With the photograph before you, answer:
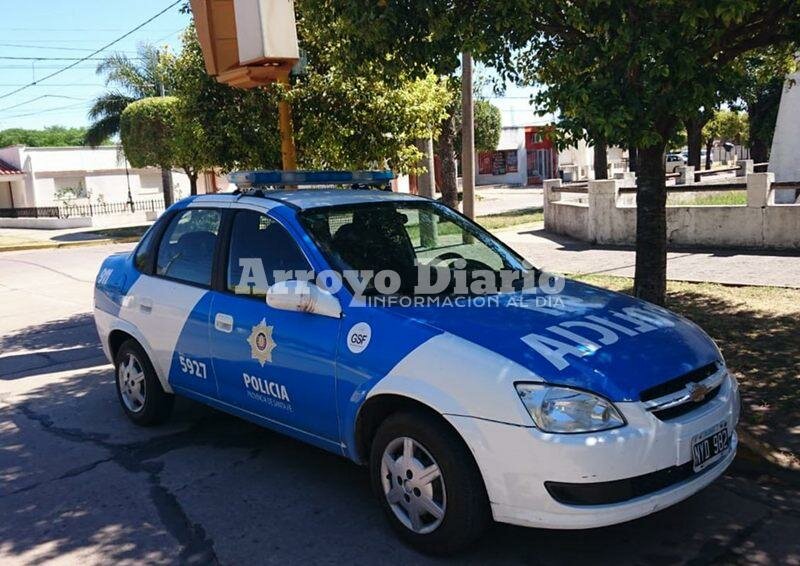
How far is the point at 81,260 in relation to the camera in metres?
18.6

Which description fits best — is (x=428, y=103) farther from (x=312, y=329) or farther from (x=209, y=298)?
(x=312, y=329)

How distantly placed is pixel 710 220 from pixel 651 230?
22.5ft

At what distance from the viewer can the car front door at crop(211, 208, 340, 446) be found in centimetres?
384

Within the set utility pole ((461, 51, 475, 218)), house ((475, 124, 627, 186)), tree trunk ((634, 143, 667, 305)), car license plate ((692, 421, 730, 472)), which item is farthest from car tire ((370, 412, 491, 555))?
house ((475, 124, 627, 186))

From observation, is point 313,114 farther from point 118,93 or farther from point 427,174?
point 118,93

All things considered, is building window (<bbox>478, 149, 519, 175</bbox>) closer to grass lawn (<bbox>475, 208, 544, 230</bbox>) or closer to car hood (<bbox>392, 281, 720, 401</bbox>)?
grass lawn (<bbox>475, 208, 544, 230</bbox>)

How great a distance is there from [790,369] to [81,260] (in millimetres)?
17068

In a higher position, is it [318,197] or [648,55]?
[648,55]

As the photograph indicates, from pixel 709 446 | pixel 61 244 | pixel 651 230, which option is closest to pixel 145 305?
pixel 709 446

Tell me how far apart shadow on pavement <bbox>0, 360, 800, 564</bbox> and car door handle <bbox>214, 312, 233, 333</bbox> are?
3.06ft

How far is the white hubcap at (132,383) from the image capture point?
5.39 metres

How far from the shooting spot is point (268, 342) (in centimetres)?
410

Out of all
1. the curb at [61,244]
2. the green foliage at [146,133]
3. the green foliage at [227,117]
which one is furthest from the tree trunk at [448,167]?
the green foliage at [146,133]

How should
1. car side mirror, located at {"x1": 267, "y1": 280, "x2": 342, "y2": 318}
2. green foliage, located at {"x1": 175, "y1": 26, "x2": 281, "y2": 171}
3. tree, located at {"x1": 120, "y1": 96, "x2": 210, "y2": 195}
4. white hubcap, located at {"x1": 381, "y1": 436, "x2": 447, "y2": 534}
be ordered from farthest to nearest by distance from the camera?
tree, located at {"x1": 120, "y1": 96, "x2": 210, "y2": 195} < green foliage, located at {"x1": 175, "y1": 26, "x2": 281, "y2": 171} < car side mirror, located at {"x1": 267, "y1": 280, "x2": 342, "y2": 318} < white hubcap, located at {"x1": 381, "y1": 436, "x2": 447, "y2": 534}
